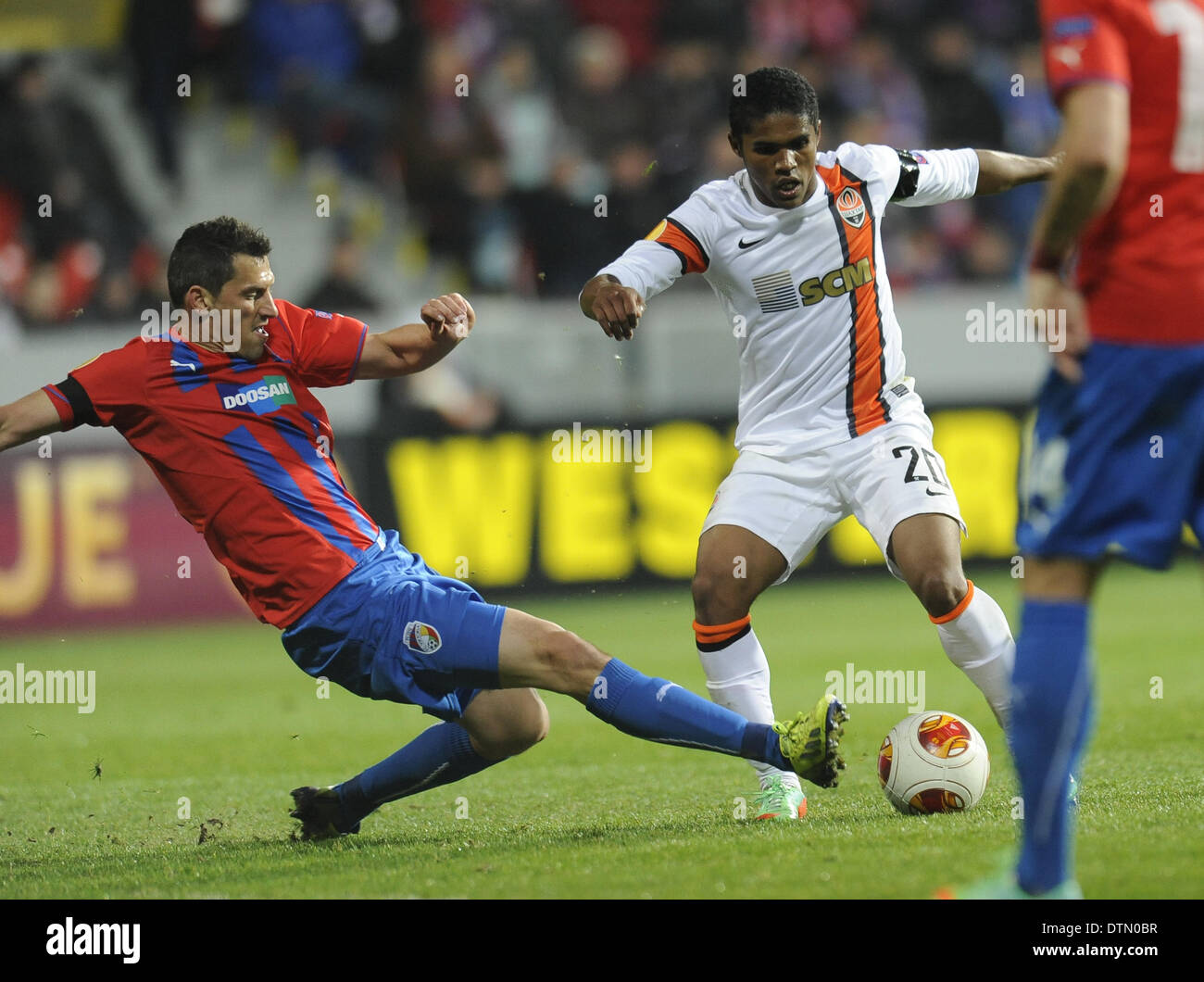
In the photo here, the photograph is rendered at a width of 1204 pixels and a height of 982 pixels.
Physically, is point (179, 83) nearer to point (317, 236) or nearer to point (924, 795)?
point (317, 236)

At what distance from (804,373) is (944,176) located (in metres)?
0.83

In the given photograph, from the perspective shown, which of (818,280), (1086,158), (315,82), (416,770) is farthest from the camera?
Result: (315,82)

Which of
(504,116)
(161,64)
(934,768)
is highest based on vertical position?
(161,64)

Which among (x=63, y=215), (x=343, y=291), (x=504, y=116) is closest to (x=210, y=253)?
(x=343, y=291)

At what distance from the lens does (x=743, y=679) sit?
4.97 metres

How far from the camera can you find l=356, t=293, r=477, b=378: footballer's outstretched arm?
448 centimetres

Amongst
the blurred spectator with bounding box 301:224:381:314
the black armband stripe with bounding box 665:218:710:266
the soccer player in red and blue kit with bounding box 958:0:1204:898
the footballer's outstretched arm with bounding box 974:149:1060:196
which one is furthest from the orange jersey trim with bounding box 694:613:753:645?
the blurred spectator with bounding box 301:224:381:314

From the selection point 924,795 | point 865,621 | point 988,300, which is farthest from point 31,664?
point 988,300

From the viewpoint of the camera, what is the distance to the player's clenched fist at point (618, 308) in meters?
4.37

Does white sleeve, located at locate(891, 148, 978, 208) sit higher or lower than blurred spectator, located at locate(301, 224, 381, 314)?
lower

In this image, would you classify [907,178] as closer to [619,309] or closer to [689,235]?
[689,235]

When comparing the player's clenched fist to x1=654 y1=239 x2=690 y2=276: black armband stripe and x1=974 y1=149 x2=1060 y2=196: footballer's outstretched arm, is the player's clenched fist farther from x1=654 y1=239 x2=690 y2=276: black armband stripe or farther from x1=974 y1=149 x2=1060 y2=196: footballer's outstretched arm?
x1=974 y1=149 x2=1060 y2=196: footballer's outstretched arm

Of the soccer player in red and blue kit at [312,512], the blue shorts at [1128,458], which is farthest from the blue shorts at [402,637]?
the blue shorts at [1128,458]

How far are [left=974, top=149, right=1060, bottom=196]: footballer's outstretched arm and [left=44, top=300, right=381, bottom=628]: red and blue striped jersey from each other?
2192 millimetres
